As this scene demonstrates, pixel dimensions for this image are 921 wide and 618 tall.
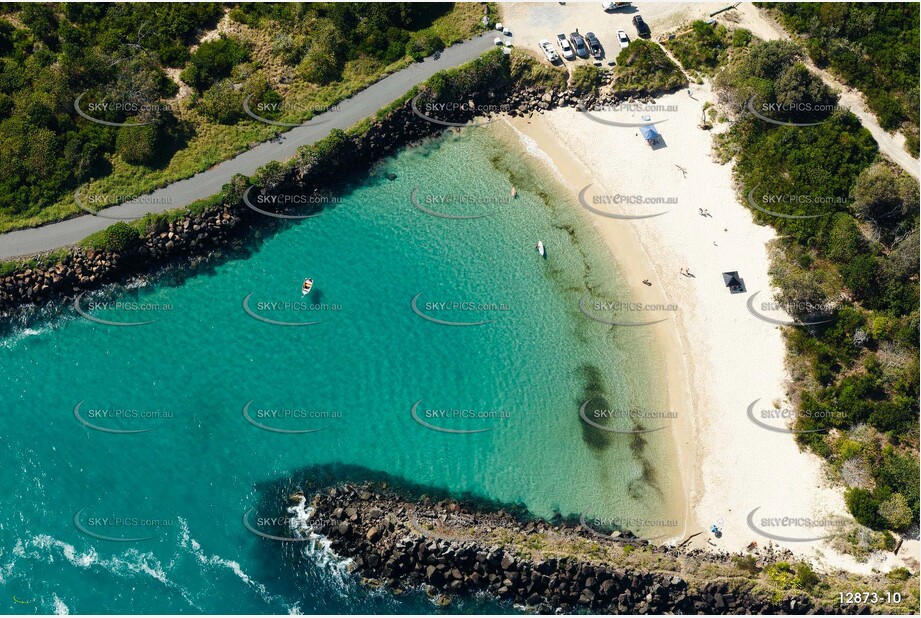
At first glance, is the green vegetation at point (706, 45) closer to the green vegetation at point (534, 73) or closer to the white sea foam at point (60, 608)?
the green vegetation at point (534, 73)

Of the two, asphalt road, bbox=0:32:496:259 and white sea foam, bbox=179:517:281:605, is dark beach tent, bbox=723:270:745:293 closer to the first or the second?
asphalt road, bbox=0:32:496:259

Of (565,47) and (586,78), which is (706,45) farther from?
(565,47)

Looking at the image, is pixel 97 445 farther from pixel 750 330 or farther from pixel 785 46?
pixel 785 46

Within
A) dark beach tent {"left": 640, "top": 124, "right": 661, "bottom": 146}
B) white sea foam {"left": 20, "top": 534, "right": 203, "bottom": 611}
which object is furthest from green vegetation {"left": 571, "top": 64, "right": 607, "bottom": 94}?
white sea foam {"left": 20, "top": 534, "right": 203, "bottom": 611}

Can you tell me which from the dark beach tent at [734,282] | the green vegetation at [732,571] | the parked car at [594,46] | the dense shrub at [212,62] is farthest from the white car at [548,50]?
the green vegetation at [732,571]

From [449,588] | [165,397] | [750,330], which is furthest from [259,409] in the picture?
[750,330]
